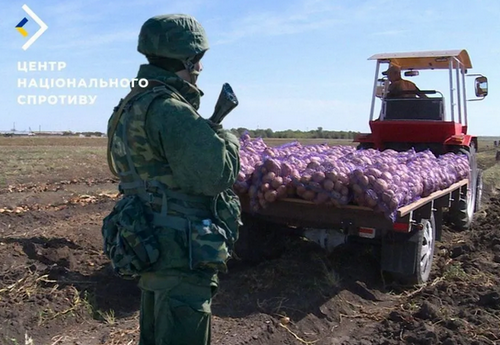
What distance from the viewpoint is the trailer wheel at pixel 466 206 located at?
8148 millimetres

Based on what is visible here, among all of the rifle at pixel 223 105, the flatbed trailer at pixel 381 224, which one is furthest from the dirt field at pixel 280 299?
the rifle at pixel 223 105

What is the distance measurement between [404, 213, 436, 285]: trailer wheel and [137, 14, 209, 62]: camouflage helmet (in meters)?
3.36

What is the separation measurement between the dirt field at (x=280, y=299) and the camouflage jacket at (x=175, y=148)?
183 cm

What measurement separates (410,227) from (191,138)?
9.70ft

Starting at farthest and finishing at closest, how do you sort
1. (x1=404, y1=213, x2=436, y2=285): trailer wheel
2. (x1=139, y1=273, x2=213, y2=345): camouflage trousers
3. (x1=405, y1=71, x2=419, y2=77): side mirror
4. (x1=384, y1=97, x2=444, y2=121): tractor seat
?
(x1=405, y1=71, x2=419, y2=77): side mirror < (x1=384, y1=97, x2=444, y2=121): tractor seat < (x1=404, y1=213, x2=436, y2=285): trailer wheel < (x1=139, y1=273, x2=213, y2=345): camouflage trousers

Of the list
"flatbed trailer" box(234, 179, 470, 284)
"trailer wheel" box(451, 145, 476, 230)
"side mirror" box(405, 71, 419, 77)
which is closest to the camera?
"flatbed trailer" box(234, 179, 470, 284)

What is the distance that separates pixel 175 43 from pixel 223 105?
346 millimetres

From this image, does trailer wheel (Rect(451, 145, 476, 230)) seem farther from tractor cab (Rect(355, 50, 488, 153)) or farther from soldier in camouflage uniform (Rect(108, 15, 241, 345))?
soldier in camouflage uniform (Rect(108, 15, 241, 345))

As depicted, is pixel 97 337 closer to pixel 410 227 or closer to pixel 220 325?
pixel 220 325

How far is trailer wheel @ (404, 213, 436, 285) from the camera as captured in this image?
5160 mm

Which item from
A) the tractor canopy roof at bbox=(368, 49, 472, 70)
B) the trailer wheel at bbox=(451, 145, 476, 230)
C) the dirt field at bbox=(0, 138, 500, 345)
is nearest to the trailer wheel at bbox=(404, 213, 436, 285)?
the dirt field at bbox=(0, 138, 500, 345)

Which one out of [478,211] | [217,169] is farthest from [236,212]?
[478,211]

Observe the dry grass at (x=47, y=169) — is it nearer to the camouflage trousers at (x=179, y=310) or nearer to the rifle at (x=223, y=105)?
the camouflage trousers at (x=179, y=310)

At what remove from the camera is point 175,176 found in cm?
238
